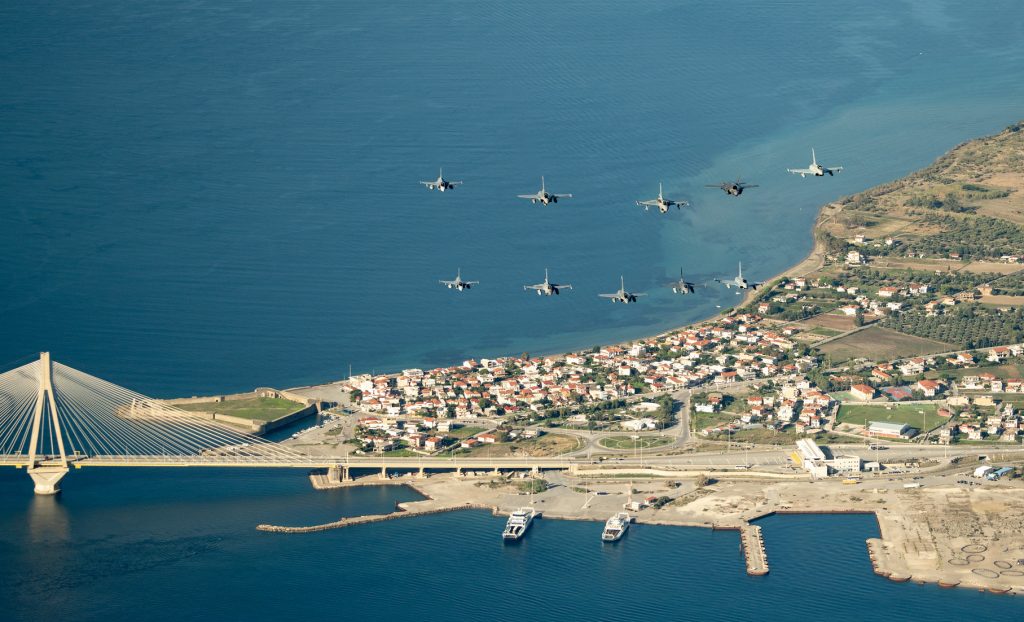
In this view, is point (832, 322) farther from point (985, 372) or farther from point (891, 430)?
point (891, 430)

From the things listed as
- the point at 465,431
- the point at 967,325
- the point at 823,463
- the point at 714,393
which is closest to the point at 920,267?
the point at 967,325

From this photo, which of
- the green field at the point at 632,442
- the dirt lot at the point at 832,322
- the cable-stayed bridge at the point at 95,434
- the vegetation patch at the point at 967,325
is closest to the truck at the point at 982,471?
the green field at the point at 632,442

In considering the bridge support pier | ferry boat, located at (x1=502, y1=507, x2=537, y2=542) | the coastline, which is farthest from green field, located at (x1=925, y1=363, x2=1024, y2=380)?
the bridge support pier

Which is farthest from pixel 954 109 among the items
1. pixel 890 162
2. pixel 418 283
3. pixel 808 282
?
pixel 418 283

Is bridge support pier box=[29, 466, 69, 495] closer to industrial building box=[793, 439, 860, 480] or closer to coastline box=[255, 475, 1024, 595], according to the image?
coastline box=[255, 475, 1024, 595]

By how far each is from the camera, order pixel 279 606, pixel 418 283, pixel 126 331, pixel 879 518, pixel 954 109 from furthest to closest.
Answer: pixel 954 109 → pixel 418 283 → pixel 126 331 → pixel 879 518 → pixel 279 606

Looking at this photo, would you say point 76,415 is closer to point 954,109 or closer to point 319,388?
point 319,388
